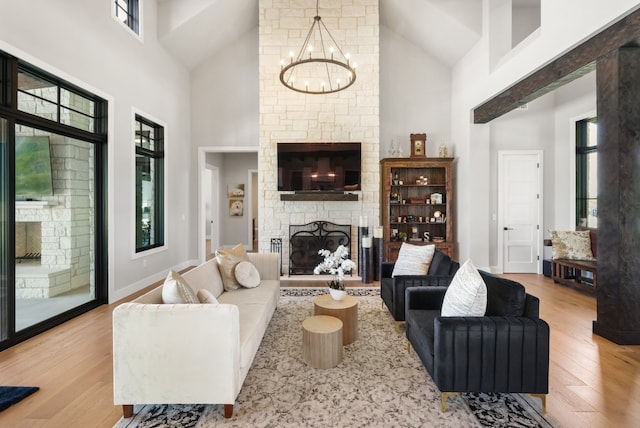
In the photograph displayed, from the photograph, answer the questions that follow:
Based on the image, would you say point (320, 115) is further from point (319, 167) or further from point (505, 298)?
point (505, 298)

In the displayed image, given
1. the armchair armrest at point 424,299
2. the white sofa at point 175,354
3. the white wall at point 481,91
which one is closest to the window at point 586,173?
the white wall at point 481,91

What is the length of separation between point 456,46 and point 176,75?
5.22m

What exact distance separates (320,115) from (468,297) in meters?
4.43

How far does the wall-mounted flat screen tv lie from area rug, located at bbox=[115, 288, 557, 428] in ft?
8.29

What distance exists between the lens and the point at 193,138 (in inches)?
244

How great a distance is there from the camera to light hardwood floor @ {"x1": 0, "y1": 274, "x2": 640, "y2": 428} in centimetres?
185

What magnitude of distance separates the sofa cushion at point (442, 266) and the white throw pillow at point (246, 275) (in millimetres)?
1936

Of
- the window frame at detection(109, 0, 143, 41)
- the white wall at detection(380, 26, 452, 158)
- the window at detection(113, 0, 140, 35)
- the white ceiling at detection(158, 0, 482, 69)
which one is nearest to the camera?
the window at detection(113, 0, 140, 35)

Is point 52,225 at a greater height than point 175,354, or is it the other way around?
point 52,225

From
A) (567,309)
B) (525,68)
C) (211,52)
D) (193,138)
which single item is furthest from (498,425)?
(211,52)

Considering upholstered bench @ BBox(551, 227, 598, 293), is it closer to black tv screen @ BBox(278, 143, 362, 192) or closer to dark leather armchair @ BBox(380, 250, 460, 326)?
dark leather armchair @ BBox(380, 250, 460, 326)

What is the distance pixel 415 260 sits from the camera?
3.38m

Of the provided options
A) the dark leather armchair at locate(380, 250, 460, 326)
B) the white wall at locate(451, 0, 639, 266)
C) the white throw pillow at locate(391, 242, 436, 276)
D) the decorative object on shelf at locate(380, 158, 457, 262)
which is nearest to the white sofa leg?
the dark leather armchair at locate(380, 250, 460, 326)

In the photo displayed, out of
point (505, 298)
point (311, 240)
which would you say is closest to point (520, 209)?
point (311, 240)
